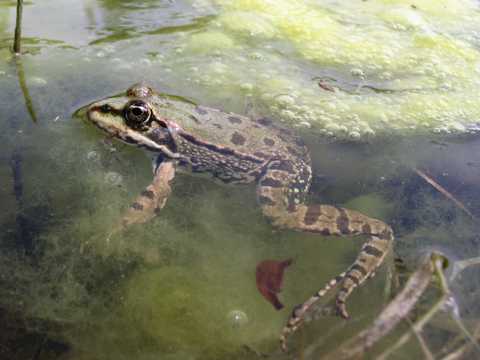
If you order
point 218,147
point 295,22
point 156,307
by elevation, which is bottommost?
point 156,307

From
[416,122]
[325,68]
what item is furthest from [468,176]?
[325,68]

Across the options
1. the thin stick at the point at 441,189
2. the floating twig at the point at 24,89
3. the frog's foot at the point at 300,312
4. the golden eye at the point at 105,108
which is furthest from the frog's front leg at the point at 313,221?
the floating twig at the point at 24,89

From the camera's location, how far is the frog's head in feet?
9.14

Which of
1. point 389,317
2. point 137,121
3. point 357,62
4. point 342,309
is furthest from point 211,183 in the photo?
point 357,62

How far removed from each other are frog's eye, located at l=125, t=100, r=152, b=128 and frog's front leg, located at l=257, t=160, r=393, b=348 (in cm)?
85

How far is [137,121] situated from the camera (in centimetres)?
281

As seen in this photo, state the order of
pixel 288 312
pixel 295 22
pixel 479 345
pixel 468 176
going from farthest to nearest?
1. pixel 295 22
2. pixel 468 176
3. pixel 288 312
4. pixel 479 345

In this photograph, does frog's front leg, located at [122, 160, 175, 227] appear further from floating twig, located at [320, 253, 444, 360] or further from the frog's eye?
floating twig, located at [320, 253, 444, 360]

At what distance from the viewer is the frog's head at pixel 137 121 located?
2.79m

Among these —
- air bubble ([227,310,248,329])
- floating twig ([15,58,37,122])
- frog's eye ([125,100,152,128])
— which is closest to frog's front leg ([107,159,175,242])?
frog's eye ([125,100,152,128])

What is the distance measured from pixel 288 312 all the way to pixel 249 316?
18 centimetres

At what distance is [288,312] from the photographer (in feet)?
6.63

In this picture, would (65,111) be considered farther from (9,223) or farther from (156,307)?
(156,307)

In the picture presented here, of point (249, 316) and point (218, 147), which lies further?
point (218, 147)
